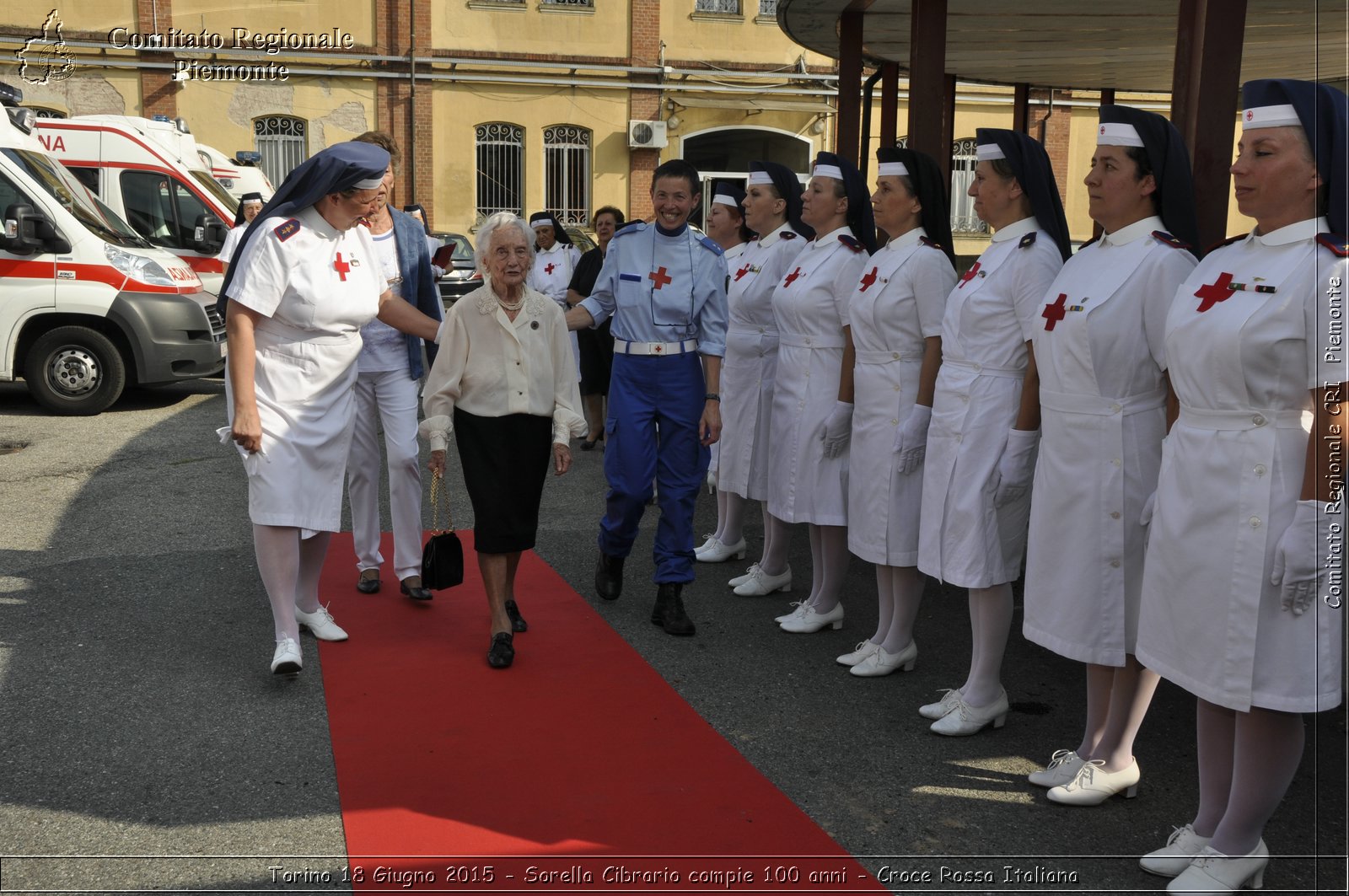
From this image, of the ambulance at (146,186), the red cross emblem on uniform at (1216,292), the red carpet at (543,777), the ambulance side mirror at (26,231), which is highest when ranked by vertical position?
the ambulance at (146,186)

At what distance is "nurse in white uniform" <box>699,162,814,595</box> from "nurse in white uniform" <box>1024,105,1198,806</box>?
2.45 m

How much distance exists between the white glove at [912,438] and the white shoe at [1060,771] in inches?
51.7

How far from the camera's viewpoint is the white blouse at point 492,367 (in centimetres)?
549

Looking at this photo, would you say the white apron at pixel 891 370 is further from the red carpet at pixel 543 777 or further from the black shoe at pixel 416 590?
the black shoe at pixel 416 590

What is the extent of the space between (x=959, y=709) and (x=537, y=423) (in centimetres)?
217

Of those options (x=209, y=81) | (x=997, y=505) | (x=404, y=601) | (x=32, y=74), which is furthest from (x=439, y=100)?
(x=997, y=505)

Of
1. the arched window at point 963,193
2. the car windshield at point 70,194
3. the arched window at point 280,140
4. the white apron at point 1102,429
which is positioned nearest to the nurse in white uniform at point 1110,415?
the white apron at point 1102,429

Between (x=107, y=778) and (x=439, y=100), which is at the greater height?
(x=439, y=100)

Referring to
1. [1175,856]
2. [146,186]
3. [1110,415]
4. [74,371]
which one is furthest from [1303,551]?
[146,186]

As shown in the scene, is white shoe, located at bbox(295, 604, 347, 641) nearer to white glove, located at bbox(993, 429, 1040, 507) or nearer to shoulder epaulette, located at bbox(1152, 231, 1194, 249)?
white glove, located at bbox(993, 429, 1040, 507)

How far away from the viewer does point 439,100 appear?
2781 cm

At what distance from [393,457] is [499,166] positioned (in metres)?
23.2

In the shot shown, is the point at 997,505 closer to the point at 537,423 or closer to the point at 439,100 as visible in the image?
the point at 537,423

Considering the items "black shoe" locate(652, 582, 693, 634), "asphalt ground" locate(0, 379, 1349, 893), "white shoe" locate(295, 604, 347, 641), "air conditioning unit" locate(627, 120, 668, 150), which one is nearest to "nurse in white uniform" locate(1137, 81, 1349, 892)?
"asphalt ground" locate(0, 379, 1349, 893)
